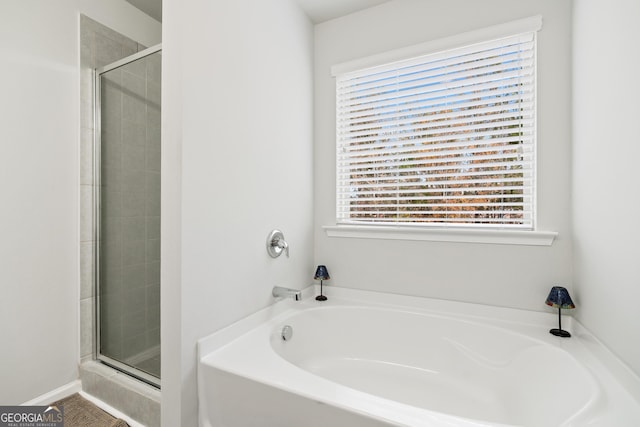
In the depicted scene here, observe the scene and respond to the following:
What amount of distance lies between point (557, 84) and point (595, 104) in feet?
1.21

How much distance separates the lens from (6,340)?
152cm

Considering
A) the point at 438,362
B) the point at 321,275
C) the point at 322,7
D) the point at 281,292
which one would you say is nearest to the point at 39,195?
the point at 281,292

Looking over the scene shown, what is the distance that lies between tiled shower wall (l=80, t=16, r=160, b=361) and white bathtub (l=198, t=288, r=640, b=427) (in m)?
0.67

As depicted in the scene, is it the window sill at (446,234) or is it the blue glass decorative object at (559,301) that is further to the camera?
the window sill at (446,234)

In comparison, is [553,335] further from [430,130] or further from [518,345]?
[430,130]

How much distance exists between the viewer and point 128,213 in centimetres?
177

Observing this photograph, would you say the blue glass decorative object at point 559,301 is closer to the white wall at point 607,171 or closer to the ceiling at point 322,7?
the white wall at point 607,171

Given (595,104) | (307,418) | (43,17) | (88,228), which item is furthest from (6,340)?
(595,104)

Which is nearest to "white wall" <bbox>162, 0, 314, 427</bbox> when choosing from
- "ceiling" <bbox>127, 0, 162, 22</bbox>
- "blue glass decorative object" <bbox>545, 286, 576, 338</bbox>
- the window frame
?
the window frame

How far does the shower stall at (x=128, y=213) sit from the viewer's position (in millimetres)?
1642

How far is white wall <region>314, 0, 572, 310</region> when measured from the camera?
1551 millimetres

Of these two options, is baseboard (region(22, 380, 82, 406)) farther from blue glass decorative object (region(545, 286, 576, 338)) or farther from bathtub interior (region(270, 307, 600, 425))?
blue glass decorative object (region(545, 286, 576, 338))

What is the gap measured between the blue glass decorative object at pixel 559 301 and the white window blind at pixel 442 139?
366 mm

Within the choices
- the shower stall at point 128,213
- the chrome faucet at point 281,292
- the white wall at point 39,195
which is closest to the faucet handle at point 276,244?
the chrome faucet at point 281,292
